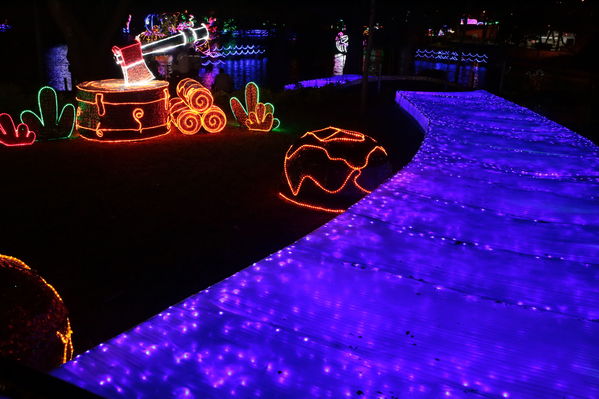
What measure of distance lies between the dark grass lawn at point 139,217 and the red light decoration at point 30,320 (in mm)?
1408

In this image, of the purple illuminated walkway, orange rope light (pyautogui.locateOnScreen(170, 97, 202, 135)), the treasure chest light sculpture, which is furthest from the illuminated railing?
the purple illuminated walkway

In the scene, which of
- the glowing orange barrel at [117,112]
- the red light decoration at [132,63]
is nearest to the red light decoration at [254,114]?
the glowing orange barrel at [117,112]

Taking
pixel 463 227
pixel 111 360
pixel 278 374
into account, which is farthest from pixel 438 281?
pixel 111 360

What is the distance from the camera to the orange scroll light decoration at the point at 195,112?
41.3 feet

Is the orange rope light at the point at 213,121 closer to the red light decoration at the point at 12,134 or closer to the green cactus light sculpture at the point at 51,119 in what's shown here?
the green cactus light sculpture at the point at 51,119

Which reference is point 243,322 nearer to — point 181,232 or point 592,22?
point 181,232

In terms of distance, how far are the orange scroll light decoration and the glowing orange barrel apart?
0.73 m

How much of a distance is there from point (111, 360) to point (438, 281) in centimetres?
220

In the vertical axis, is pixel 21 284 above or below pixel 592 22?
below

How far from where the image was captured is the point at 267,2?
24.5 m

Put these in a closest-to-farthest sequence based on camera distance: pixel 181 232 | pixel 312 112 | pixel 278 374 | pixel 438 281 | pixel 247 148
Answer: pixel 278 374, pixel 438 281, pixel 181 232, pixel 247 148, pixel 312 112

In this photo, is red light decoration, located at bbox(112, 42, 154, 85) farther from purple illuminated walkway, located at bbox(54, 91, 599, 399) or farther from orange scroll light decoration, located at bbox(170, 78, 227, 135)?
purple illuminated walkway, located at bbox(54, 91, 599, 399)

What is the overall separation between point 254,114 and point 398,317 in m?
10.5

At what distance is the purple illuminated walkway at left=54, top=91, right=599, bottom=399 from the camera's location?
2.57 m
